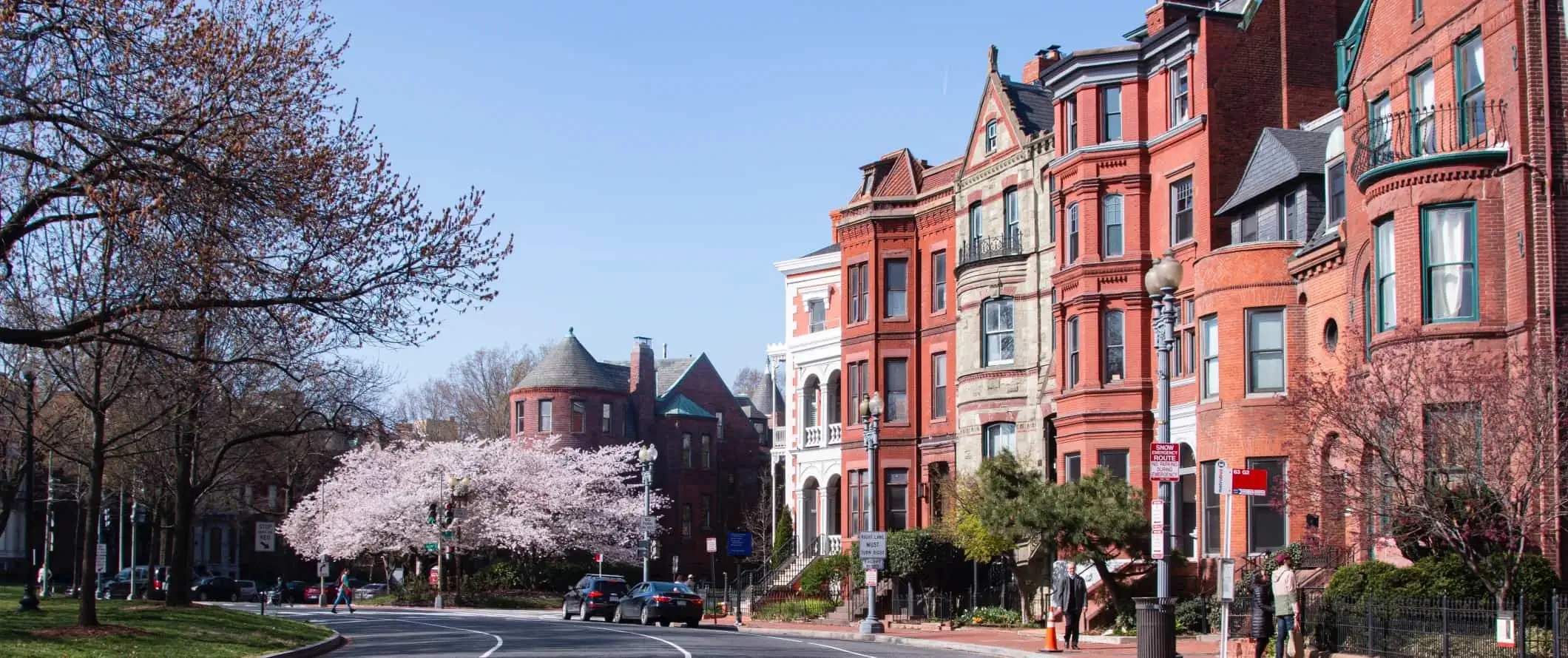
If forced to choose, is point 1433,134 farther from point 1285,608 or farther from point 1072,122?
point 1072,122

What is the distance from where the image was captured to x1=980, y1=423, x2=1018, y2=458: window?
1724 inches

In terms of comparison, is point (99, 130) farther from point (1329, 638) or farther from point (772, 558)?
point (772, 558)

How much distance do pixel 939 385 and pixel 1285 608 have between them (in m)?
25.3

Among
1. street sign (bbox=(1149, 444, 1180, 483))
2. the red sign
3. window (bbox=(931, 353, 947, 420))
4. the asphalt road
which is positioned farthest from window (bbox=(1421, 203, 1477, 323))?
window (bbox=(931, 353, 947, 420))

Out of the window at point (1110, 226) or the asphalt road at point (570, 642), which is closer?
the asphalt road at point (570, 642)

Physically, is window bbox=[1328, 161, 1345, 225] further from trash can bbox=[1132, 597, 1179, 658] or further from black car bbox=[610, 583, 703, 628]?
black car bbox=[610, 583, 703, 628]

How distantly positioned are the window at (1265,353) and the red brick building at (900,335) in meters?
15.3

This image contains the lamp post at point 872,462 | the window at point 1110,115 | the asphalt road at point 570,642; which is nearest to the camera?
the asphalt road at point 570,642

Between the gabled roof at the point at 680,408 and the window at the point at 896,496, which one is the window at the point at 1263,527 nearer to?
the window at the point at 896,496

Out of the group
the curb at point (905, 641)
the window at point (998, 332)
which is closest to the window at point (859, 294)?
the window at point (998, 332)

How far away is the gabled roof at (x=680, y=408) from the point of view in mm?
84750

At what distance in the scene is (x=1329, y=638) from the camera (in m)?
25.9

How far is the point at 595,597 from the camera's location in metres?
48.8

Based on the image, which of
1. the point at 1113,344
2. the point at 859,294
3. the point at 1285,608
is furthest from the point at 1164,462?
the point at 859,294
